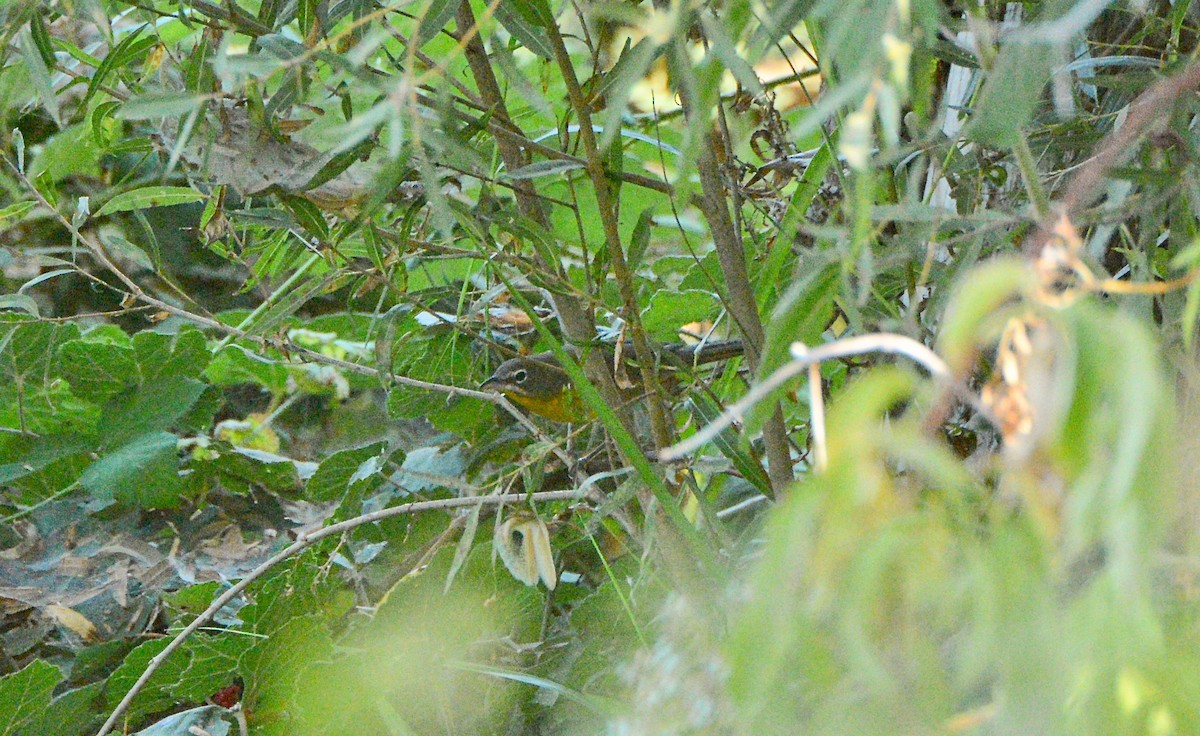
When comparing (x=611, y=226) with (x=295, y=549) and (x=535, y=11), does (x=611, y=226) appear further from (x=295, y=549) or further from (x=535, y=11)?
(x=295, y=549)

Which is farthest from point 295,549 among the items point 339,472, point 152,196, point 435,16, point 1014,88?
point 1014,88

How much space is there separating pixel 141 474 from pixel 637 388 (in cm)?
66

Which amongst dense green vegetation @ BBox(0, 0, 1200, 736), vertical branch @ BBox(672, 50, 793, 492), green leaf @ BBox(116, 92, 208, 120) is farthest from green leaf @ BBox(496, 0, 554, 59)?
green leaf @ BBox(116, 92, 208, 120)

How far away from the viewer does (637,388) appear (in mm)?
1178

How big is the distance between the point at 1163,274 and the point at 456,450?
0.87 m

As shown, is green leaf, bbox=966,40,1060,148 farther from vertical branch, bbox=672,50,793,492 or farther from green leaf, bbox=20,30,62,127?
green leaf, bbox=20,30,62,127

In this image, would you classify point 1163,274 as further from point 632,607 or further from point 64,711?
point 64,711

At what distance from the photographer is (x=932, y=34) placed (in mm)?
467

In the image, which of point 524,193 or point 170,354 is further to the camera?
point 170,354

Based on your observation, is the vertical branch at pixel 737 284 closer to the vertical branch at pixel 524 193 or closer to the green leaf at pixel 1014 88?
the vertical branch at pixel 524 193

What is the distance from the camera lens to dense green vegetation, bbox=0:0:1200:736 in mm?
335

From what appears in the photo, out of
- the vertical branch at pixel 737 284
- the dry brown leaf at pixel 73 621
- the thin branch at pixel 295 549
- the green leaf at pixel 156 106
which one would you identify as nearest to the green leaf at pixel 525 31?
the vertical branch at pixel 737 284

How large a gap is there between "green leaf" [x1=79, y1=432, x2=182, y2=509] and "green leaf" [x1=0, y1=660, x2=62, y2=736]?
30 cm

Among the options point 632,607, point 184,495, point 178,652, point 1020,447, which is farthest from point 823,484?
point 184,495
